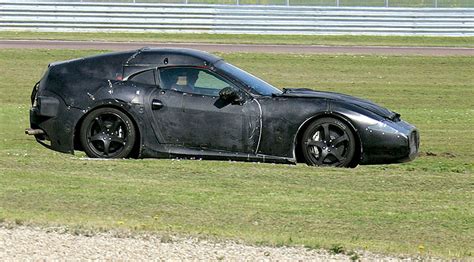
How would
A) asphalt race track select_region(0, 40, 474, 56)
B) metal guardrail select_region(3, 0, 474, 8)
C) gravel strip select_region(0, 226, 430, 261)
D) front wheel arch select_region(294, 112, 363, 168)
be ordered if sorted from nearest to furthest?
gravel strip select_region(0, 226, 430, 261), front wheel arch select_region(294, 112, 363, 168), asphalt race track select_region(0, 40, 474, 56), metal guardrail select_region(3, 0, 474, 8)

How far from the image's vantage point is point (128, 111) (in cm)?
1167

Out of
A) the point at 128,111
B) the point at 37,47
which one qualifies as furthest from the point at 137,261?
the point at 37,47

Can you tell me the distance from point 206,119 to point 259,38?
888 inches

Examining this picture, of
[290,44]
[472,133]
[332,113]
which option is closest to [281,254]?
[332,113]

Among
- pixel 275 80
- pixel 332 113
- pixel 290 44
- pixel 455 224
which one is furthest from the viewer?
pixel 290 44

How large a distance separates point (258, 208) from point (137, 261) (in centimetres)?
208

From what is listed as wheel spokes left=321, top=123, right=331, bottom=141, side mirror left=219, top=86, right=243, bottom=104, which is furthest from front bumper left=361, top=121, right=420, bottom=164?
side mirror left=219, top=86, right=243, bottom=104

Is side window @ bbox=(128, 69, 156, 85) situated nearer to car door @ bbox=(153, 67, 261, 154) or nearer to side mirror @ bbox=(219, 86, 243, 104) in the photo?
car door @ bbox=(153, 67, 261, 154)

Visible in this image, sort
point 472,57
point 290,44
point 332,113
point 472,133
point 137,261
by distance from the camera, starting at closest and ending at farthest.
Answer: point 137,261 < point 332,113 < point 472,133 < point 472,57 < point 290,44

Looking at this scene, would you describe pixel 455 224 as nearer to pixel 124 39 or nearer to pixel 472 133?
pixel 472 133

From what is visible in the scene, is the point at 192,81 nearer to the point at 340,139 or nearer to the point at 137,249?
the point at 340,139

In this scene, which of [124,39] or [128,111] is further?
[124,39]

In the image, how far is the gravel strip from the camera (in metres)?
7.06

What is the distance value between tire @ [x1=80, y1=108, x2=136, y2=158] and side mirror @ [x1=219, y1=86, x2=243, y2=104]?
1.07 meters
